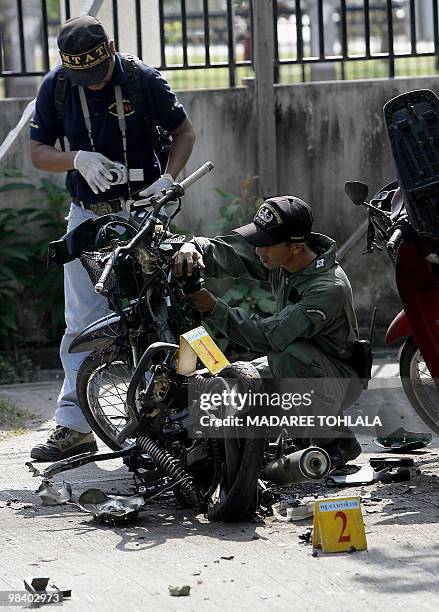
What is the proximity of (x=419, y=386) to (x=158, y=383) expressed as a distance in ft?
4.82

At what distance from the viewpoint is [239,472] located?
471 cm

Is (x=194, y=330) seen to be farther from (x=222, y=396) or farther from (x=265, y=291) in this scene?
(x=265, y=291)

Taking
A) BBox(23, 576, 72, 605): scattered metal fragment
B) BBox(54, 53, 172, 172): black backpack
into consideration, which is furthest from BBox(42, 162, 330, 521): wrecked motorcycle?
BBox(23, 576, 72, 605): scattered metal fragment

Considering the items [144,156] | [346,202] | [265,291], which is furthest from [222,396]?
[346,202]

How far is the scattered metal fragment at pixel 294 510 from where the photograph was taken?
4.88 m

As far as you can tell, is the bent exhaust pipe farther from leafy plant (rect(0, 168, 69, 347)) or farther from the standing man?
leafy plant (rect(0, 168, 69, 347))

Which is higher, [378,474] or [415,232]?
[415,232]

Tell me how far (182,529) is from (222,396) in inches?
21.0

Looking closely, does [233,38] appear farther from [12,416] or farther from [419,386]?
[419,386]

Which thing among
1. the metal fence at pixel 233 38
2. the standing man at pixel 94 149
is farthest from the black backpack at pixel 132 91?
the metal fence at pixel 233 38

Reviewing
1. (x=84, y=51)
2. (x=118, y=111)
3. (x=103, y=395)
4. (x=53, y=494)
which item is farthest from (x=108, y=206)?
(x=53, y=494)

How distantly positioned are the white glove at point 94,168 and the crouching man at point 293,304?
71 centimetres

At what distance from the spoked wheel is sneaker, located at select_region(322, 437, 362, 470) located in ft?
2.96

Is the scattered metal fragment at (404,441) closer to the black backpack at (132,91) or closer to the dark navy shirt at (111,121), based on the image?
the dark navy shirt at (111,121)
